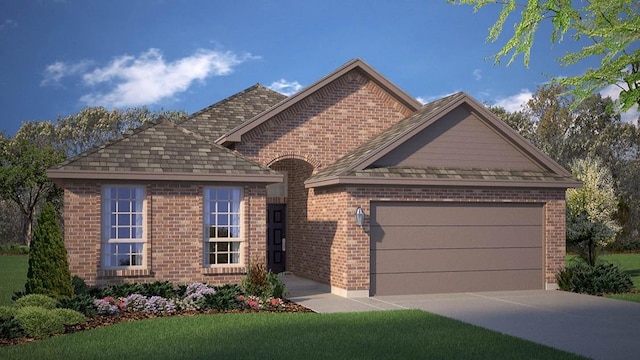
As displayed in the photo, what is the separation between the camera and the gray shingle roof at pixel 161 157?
1702 centimetres

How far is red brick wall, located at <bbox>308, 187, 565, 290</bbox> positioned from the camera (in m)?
18.2

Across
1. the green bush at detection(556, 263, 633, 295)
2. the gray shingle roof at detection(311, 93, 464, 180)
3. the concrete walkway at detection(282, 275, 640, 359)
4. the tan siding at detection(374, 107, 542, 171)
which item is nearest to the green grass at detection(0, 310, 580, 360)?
the concrete walkway at detection(282, 275, 640, 359)

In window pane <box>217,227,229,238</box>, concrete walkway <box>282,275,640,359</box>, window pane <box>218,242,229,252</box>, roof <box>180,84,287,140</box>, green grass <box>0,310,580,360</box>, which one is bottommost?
concrete walkway <box>282,275,640,359</box>

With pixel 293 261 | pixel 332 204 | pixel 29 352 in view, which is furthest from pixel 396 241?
pixel 29 352

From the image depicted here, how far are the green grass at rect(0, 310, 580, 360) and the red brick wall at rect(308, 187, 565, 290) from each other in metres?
4.06

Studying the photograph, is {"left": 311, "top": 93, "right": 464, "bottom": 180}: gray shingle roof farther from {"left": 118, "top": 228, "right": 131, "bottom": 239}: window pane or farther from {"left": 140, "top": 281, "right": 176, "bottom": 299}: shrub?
{"left": 118, "top": 228, "right": 131, "bottom": 239}: window pane

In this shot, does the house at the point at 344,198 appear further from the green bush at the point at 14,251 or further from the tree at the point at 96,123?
the tree at the point at 96,123

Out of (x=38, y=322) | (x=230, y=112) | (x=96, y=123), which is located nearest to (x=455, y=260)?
(x=230, y=112)

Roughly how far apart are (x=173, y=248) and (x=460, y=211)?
7860mm

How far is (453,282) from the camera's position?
19.4 meters

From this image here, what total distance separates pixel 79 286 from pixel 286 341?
6.52 meters

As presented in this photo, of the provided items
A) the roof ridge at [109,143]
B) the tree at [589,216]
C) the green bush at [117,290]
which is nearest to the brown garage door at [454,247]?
the tree at [589,216]

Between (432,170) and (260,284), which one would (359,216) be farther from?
(260,284)

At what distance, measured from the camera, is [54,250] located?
15.1 m
